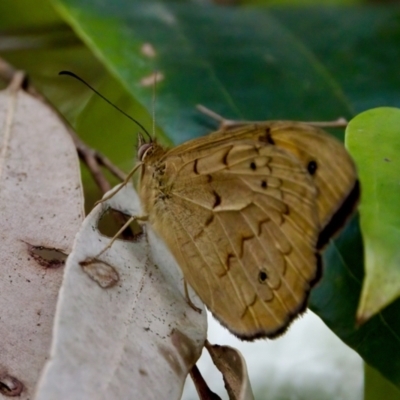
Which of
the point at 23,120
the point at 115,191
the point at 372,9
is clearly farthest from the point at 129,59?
the point at 372,9

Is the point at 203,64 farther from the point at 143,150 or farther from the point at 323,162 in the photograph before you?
the point at 323,162

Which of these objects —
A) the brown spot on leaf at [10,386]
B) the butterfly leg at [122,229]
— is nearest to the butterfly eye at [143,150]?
the butterfly leg at [122,229]

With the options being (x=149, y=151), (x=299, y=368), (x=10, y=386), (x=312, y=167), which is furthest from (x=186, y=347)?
(x=299, y=368)

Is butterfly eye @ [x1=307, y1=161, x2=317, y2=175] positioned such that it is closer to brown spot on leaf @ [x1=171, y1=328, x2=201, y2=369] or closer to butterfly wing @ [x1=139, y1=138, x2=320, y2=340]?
butterfly wing @ [x1=139, y1=138, x2=320, y2=340]

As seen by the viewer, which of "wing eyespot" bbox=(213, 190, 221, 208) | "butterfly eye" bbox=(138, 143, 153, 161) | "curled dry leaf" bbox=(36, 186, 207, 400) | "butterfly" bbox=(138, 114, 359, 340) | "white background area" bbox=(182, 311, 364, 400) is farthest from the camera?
"white background area" bbox=(182, 311, 364, 400)

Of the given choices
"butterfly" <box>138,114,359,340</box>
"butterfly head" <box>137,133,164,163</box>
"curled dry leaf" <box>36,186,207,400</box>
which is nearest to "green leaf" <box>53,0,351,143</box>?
"butterfly head" <box>137,133,164,163</box>

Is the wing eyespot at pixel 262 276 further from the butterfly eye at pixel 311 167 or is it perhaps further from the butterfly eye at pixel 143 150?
the butterfly eye at pixel 143 150
